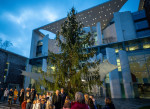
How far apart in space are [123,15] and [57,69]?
25.7 meters

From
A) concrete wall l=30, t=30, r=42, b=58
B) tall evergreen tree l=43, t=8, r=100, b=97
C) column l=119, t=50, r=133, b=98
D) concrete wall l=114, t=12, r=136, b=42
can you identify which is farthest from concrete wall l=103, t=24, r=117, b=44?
concrete wall l=30, t=30, r=42, b=58

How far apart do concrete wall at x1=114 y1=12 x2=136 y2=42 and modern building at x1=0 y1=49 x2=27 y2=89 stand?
2545 cm

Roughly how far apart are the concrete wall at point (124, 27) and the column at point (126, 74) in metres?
5.57

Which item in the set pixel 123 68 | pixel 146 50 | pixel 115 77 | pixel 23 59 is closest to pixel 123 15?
pixel 146 50

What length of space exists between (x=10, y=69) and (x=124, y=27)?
30296mm

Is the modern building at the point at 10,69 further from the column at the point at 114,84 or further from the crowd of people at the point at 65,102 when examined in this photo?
the column at the point at 114,84

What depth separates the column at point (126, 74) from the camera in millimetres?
17906

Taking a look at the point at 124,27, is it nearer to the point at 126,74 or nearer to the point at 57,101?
the point at 126,74

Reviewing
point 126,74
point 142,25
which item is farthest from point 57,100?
point 142,25

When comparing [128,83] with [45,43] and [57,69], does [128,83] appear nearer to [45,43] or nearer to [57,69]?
[57,69]

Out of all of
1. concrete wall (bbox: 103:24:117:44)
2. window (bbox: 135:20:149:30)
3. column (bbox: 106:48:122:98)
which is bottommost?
column (bbox: 106:48:122:98)

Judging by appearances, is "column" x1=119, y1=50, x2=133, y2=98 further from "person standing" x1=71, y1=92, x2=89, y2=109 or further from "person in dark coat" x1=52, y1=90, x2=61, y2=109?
"person standing" x1=71, y1=92, x2=89, y2=109

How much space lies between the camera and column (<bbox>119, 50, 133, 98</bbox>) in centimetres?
1791

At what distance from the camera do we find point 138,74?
741 inches
